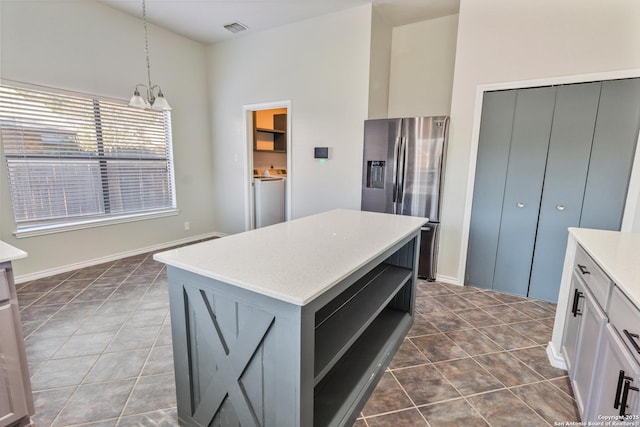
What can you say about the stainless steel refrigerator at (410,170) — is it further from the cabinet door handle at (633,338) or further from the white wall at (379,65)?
the cabinet door handle at (633,338)

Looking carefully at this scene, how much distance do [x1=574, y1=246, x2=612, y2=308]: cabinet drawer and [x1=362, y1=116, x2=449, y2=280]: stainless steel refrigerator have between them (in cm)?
155

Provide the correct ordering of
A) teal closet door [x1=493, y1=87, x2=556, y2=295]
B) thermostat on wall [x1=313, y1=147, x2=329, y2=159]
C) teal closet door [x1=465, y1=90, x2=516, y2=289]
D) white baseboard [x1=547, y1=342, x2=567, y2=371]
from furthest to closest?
thermostat on wall [x1=313, y1=147, x2=329, y2=159]
teal closet door [x1=465, y1=90, x2=516, y2=289]
teal closet door [x1=493, y1=87, x2=556, y2=295]
white baseboard [x1=547, y1=342, x2=567, y2=371]

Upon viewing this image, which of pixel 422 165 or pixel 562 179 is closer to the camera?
pixel 562 179

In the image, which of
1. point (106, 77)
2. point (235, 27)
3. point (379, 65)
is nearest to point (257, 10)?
point (235, 27)

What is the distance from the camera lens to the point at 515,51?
276 centimetres

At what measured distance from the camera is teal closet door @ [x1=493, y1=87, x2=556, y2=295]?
2.75m

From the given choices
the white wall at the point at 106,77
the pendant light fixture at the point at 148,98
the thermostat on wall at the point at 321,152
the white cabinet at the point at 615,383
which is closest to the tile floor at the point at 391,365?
the white cabinet at the point at 615,383

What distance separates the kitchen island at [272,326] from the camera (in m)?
1.06

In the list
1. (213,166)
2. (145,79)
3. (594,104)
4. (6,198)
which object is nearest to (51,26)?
(145,79)

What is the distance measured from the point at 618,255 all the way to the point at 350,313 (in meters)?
1.32

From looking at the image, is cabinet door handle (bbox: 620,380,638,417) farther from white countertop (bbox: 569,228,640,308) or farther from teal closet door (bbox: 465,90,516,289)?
teal closet door (bbox: 465,90,516,289)

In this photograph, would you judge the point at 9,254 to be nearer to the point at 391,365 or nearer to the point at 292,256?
A: the point at 292,256

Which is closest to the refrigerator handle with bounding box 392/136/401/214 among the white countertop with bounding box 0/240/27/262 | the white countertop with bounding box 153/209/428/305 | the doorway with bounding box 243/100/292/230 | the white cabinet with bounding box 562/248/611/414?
the white countertop with bounding box 153/209/428/305

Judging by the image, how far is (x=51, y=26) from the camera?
3.09 m
